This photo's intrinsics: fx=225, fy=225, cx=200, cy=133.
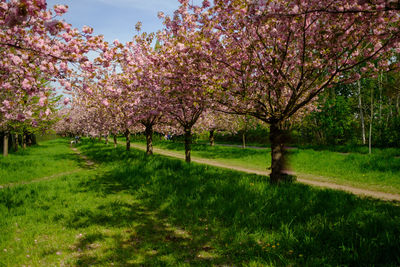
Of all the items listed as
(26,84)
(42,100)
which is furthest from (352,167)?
(26,84)

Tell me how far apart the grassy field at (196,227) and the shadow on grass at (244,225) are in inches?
0.8

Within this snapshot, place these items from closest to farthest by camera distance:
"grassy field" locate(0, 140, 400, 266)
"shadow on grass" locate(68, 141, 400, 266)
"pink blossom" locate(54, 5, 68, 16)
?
"shadow on grass" locate(68, 141, 400, 266)
"grassy field" locate(0, 140, 400, 266)
"pink blossom" locate(54, 5, 68, 16)

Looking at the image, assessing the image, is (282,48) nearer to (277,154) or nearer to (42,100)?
(277,154)

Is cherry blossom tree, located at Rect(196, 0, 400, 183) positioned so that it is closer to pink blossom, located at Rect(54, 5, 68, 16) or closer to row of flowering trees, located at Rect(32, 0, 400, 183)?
row of flowering trees, located at Rect(32, 0, 400, 183)

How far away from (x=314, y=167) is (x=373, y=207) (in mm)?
9120

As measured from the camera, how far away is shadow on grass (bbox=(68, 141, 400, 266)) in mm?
4125

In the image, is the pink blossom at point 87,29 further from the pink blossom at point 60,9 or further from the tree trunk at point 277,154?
the tree trunk at point 277,154

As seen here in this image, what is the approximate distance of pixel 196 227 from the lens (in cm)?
565

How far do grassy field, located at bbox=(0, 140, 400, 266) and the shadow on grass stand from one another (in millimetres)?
21

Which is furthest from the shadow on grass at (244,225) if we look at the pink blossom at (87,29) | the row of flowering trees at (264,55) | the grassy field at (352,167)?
the grassy field at (352,167)

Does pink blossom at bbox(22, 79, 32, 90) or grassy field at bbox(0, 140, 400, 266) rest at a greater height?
pink blossom at bbox(22, 79, 32, 90)

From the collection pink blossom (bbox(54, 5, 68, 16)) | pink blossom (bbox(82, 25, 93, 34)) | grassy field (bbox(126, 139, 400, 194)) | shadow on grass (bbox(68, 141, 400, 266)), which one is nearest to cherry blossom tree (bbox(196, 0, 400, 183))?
shadow on grass (bbox(68, 141, 400, 266))

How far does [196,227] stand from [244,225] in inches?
46.9

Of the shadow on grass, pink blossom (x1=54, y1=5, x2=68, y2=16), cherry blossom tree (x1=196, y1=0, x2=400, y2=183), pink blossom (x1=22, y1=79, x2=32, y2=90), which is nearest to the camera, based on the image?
the shadow on grass
